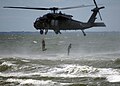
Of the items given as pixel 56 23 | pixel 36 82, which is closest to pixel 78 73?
pixel 56 23

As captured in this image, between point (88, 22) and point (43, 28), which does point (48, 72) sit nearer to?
point (43, 28)

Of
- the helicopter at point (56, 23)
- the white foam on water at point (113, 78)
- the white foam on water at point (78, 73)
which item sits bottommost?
the white foam on water at point (78, 73)

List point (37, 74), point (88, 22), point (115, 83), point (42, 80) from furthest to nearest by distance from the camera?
point (88, 22) < point (37, 74) < point (42, 80) < point (115, 83)

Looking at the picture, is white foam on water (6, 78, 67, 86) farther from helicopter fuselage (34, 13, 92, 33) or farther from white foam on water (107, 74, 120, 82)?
helicopter fuselage (34, 13, 92, 33)

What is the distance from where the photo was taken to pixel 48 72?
34.5 m

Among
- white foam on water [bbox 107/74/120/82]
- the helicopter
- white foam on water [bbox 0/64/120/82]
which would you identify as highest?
the helicopter

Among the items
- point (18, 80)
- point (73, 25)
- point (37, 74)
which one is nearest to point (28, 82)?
point (18, 80)

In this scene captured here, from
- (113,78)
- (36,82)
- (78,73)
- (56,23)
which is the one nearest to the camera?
(36,82)

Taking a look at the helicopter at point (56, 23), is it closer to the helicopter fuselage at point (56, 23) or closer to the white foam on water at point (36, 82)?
→ the helicopter fuselage at point (56, 23)

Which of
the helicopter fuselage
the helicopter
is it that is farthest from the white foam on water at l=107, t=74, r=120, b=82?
the helicopter fuselage

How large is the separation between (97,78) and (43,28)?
30.4ft

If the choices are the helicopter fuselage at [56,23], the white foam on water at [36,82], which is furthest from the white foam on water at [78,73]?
the helicopter fuselage at [56,23]

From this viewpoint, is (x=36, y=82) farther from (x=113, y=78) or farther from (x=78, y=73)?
(x=113, y=78)

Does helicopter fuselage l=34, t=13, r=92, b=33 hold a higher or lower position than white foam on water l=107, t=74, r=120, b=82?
higher
